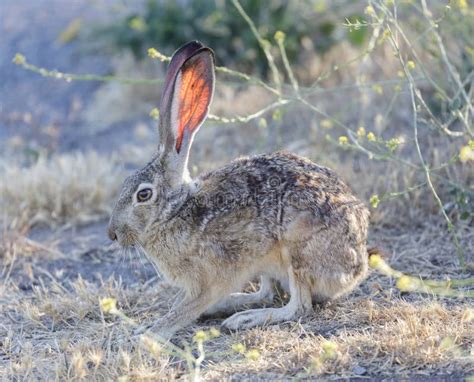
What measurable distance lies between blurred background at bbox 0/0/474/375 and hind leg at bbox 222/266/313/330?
582 mm

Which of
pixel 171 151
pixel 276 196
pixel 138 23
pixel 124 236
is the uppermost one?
pixel 138 23

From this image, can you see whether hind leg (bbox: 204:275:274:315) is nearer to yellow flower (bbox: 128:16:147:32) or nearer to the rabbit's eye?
the rabbit's eye

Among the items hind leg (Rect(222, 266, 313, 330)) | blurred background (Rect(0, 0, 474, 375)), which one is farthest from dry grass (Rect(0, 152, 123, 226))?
hind leg (Rect(222, 266, 313, 330))

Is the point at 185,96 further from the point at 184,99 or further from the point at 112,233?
the point at 112,233

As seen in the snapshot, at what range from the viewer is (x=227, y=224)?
15.8 ft

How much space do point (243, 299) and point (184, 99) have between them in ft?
3.83

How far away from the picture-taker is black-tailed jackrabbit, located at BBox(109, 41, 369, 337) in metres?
4.77

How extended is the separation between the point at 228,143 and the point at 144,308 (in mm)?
2984

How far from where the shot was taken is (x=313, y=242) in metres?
4.73

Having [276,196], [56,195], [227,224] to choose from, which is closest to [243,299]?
[227,224]

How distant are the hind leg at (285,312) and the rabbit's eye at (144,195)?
76cm

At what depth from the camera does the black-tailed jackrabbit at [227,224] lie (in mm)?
4773

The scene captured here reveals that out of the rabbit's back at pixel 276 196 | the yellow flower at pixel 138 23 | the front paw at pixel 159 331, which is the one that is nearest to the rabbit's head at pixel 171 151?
the rabbit's back at pixel 276 196

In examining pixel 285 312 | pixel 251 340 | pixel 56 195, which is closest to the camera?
pixel 251 340
